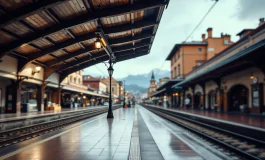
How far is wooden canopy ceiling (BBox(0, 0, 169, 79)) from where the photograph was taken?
10781mm

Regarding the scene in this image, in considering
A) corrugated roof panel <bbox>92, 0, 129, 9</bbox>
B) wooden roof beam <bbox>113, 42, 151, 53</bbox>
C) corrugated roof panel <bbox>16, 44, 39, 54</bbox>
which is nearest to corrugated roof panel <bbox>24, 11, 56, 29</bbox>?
corrugated roof panel <bbox>92, 0, 129, 9</bbox>

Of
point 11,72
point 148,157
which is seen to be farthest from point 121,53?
point 148,157

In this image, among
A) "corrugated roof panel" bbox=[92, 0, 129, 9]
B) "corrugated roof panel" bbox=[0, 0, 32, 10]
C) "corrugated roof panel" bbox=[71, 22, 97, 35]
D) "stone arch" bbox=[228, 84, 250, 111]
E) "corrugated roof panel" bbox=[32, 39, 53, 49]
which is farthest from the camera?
"stone arch" bbox=[228, 84, 250, 111]

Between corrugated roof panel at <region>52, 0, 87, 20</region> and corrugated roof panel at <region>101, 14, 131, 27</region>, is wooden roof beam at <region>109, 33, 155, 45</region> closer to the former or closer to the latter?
corrugated roof panel at <region>101, 14, 131, 27</region>

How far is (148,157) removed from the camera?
6.16 m

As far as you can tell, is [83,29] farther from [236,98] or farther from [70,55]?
[236,98]

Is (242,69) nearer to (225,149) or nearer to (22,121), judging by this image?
(225,149)

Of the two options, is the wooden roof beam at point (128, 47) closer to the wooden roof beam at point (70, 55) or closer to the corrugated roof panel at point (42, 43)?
the wooden roof beam at point (70, 55)

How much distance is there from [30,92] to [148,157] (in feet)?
96.2

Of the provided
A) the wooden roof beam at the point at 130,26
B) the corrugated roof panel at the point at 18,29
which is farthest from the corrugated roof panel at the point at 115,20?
the corrugated roof panel at the point at 18,29

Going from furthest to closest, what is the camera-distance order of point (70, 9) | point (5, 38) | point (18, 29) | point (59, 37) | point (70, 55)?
point (70, 55), point (59, 37), point (5, 38), point (18, 29), point (70, 9)

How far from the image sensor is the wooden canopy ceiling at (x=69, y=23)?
35.4 feet

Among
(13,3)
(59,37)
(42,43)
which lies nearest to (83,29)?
(59,37)

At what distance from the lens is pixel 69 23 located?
1316 cm
